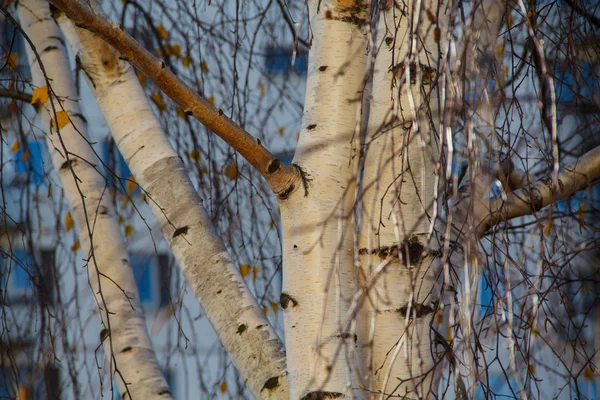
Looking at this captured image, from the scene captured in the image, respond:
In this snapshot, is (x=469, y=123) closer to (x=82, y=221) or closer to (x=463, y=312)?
(x=463, y=312)

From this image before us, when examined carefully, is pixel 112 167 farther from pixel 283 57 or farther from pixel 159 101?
pixel 283 57

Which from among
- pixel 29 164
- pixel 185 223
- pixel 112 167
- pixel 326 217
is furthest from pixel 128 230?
pixel 326 217

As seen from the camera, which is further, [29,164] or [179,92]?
[29,164]

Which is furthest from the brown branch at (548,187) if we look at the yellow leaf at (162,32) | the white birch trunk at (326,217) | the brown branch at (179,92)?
the yellow leaf at (162,32)

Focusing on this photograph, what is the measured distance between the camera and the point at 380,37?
131 centimetres

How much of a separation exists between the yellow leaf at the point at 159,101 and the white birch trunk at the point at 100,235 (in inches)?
19.5

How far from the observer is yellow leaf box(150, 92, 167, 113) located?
2380mm

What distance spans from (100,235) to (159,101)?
0.81 m

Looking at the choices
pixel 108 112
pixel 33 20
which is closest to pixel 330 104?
pixel 108 112

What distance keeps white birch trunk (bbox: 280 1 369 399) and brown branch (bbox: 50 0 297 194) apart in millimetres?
58

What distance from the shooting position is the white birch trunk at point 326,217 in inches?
46.3

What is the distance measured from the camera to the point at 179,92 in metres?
1.17

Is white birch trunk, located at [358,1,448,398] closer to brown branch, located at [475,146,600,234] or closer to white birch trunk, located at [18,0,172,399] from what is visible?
brown branch, located at [475,146,600,234]

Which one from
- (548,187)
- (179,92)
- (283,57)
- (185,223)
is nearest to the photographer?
(179,92)
